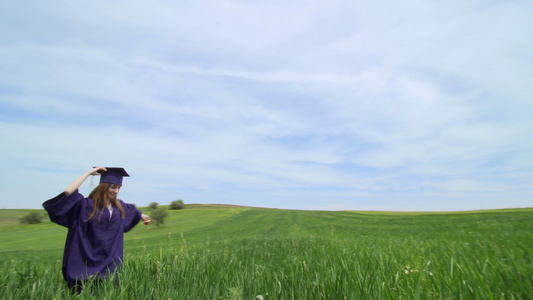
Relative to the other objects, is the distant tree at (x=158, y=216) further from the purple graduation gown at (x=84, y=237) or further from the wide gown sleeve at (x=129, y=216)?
the purple graduation gown at (x=84, y=237)

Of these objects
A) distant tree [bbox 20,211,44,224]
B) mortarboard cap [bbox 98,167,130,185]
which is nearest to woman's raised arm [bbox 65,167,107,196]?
mortarboard cap [bbox 98,167,130,185]

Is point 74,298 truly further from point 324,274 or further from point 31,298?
point 324,274

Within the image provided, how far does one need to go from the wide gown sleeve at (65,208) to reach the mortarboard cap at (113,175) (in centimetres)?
49

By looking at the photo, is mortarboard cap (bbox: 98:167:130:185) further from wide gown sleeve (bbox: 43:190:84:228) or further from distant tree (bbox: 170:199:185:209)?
distant tree (bbox: 170:199:185:209)

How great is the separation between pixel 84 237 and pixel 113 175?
107 centimetres

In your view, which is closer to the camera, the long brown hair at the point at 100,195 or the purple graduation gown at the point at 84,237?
the purple graduation gown at the point at 84,237

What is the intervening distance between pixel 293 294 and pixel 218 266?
2.23 meters

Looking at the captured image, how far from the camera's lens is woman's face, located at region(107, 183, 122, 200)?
4949mm

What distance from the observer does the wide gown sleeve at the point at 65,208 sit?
13.7 ft

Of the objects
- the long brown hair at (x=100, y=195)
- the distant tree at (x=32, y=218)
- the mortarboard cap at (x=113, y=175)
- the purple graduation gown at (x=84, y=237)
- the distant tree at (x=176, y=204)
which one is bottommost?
the distant tree at (x=32, y=218)

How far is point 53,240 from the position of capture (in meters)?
30.7

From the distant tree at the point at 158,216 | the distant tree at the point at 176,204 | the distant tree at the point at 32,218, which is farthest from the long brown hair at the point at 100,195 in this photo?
the distant tree at the point at 176,204

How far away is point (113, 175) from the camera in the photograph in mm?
4996

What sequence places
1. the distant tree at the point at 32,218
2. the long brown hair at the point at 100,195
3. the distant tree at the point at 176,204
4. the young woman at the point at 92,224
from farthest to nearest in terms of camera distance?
the distant tree at the point at 176,204
the distant tree at the point at 32,218
the long brown hair at the point at 100,195
the young woman at the point at 92,224
